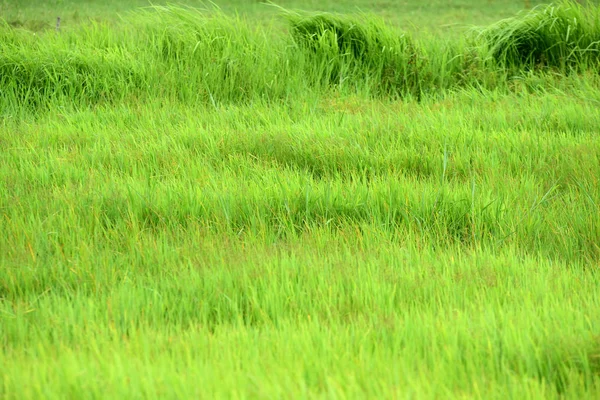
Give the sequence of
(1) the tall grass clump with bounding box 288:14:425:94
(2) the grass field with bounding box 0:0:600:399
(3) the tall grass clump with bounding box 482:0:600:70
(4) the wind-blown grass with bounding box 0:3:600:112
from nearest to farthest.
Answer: (2) the grass field with bounding box 0:0:600:399 < (4) the wind-blown grass with bounding box 0:3:600:112 < (1) the tall grass clump with bounding box 288:14:425:94 < (3) the tall grass clump with bounding box 482:0:600:70

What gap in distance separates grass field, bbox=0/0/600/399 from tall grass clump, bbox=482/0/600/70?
0.02m

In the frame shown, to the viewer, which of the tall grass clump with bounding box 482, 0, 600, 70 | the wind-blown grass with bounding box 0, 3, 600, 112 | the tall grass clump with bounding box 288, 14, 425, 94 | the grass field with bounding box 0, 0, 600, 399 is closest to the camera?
the grass field with bounding box 0, 0, 600, 399

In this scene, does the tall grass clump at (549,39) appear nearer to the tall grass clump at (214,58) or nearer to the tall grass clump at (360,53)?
the tall grass clump at (360,53)

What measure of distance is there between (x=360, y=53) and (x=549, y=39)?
1383mm

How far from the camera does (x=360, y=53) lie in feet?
15.5

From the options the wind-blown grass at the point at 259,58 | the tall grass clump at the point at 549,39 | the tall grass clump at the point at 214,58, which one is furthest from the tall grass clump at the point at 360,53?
the tall grass clump at the point at 549,39

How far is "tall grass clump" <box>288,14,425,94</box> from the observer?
180 inches

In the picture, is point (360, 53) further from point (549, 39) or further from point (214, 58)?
point (549, 39)

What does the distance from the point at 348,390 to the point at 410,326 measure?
1.21 feet

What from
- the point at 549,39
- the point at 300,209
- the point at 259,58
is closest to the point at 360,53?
the point at 259,58

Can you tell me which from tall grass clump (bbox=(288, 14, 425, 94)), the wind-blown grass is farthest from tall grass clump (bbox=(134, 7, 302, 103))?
tall grass clump (bbox=(288, 14, 425, 94))

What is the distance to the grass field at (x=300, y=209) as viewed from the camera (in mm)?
1460

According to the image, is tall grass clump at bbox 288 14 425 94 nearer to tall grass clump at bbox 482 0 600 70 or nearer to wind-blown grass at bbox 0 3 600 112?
wind-blown grass at bbox 0 3 600 112

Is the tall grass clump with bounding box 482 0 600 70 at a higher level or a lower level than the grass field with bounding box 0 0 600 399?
higher
